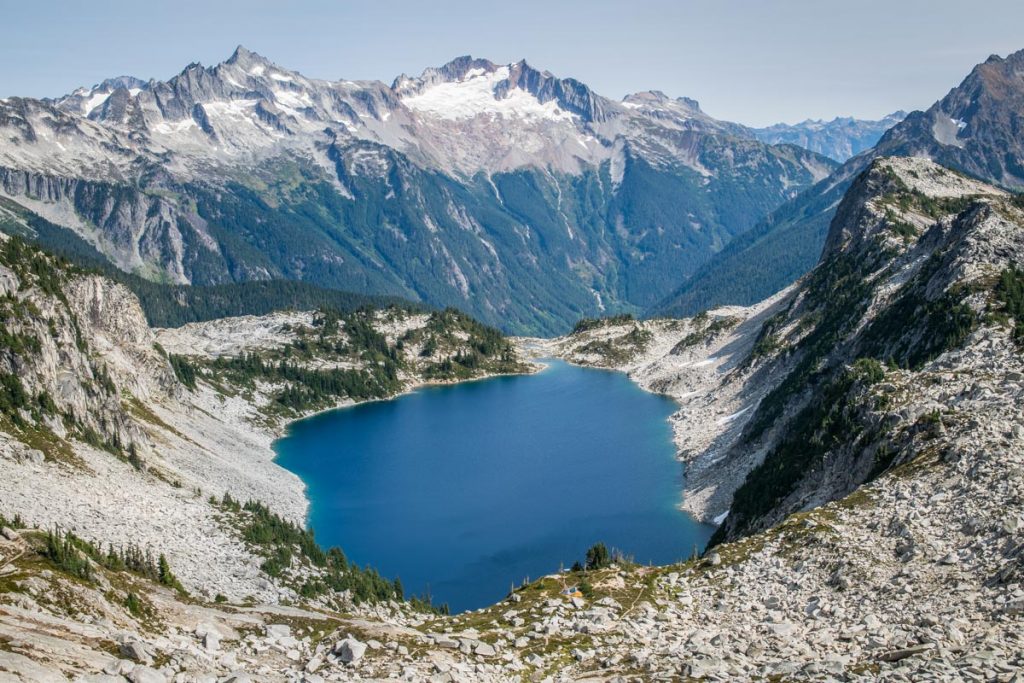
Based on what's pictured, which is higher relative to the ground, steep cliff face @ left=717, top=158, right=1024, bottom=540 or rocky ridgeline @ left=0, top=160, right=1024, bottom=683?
steep cliff face @ left=717, top=158, right=1024, bottom=540

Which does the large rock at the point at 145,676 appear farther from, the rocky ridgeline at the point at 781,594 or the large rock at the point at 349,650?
the large rock at the point at 349,650

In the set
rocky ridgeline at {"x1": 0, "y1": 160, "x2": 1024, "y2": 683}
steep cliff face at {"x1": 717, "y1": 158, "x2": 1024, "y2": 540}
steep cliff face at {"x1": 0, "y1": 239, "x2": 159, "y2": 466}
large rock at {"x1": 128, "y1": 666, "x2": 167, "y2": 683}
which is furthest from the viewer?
steep cliff face at {"x1": 0, "y1": 239, "x2": 159, "y2": 466}

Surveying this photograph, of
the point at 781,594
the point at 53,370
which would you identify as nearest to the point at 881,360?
the point at 781,594

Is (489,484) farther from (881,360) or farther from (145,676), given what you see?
(145,676)

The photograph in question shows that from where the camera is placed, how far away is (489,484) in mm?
114375

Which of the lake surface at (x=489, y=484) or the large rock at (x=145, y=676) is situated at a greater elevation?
the lake surface at (x=489, y=484)

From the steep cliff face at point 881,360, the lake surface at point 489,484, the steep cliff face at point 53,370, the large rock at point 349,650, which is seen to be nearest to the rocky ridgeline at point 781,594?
the large rock at point 349,650

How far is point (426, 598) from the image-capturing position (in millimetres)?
76938

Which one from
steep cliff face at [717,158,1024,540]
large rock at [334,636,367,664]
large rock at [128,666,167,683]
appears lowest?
large rock at [128,666,167,683]

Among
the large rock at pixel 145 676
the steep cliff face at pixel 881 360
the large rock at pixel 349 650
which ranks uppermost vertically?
the steep cliff face at pixel 881 360

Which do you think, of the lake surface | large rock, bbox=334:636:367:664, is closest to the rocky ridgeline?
large rock, bbox=334:636:367:664

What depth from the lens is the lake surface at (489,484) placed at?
85438 mm

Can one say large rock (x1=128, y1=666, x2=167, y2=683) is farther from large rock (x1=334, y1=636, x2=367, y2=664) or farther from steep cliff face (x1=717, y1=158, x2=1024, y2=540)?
steep cliff face (x1=717, y1=158, x2=1024, y2=540)

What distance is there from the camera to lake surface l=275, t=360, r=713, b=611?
85.4 meters
